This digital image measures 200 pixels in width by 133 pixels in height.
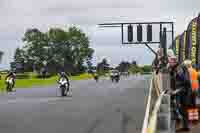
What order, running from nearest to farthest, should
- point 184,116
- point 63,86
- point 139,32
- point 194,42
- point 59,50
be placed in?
point 184,116 < point 194,42 < point 63,86 < point 139,32 < point 59,50

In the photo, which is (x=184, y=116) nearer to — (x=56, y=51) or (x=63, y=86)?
(x=63, y=86)

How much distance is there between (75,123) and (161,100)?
382 cm

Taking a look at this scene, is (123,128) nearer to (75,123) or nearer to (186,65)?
(75,123)

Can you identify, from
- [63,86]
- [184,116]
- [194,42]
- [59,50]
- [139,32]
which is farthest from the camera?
[59,50]

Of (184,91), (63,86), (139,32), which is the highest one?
(139,32)

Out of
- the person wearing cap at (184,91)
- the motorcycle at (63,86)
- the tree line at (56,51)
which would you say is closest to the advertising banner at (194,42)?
the person wearing cap at (184,91)

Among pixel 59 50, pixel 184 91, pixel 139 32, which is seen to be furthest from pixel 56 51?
pixel 184 91

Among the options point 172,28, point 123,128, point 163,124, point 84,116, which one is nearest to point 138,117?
point 84,116

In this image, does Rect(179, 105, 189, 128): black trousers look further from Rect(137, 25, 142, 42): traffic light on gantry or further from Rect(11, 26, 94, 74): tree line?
Rect(11, 26, 94, 74): tree line

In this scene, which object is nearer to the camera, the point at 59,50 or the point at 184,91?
the point at 184,91

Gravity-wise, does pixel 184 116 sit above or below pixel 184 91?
below

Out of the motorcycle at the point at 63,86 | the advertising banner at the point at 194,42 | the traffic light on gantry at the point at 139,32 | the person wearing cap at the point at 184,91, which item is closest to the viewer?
the person wearing cap at the point at 184,91

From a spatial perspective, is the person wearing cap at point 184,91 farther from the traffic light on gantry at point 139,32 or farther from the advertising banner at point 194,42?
the traffic light on gantry at point 139,32

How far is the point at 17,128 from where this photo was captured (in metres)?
15.8
